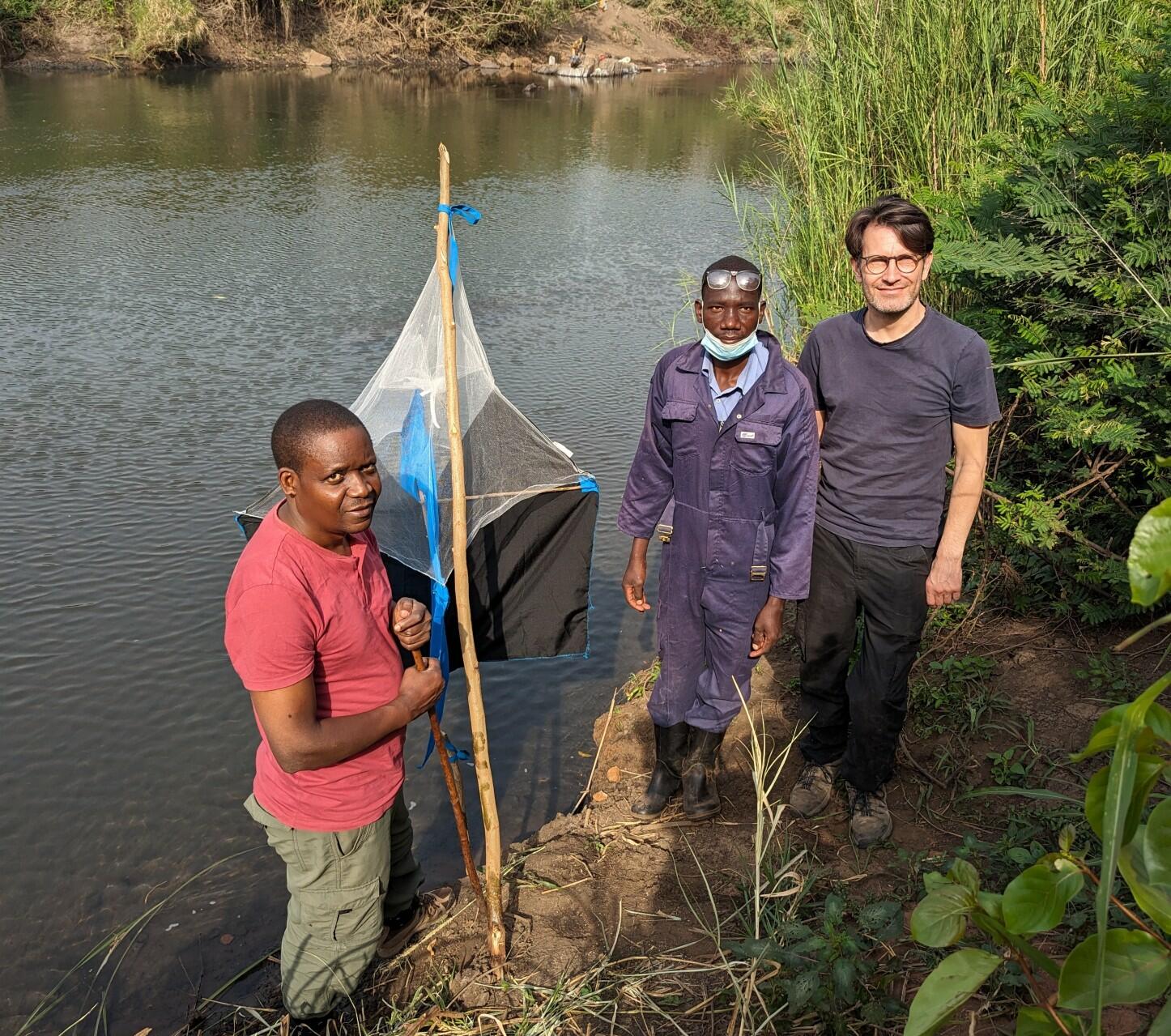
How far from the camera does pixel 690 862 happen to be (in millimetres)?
3385

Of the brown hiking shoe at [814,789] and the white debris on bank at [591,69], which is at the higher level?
the white debris on bank at [591,69]

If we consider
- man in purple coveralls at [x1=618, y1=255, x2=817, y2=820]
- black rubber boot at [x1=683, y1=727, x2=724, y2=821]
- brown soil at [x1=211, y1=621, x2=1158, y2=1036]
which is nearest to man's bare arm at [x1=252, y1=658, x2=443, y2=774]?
brown soil at [x1=211, y1=621, x2=1158, y2=1036]

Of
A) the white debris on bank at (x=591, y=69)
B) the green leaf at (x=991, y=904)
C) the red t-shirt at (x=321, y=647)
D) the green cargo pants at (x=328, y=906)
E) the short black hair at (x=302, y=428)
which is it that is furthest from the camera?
the white debris on bank at (x=591, y=69)

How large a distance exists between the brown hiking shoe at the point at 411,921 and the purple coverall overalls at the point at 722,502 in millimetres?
1042

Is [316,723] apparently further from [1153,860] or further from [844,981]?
[1153,860]

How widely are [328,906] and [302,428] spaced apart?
1.21 m

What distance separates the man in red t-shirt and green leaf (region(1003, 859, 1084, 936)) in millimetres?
1614

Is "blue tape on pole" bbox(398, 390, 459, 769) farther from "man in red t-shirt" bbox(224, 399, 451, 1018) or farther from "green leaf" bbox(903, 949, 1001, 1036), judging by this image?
"green leaf" bbox(903, 949, 1001, 1036)

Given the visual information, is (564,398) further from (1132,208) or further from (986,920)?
(986,920)

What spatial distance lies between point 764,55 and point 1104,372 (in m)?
35.8

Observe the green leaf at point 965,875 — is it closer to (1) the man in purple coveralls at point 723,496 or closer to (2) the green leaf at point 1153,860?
(2) the green leaf at point 1153,860

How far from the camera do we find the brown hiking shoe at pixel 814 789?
3.44 m

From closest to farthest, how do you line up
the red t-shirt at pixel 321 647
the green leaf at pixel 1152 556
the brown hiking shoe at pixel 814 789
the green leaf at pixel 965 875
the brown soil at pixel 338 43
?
the green leaf at pixel 1152 556 < the green leaf at pixel 965 875 < the red t-shirt at pixel 321 647 < the brown hiking shoe at pixel 814 789 < the brown soil at pixel 338 43

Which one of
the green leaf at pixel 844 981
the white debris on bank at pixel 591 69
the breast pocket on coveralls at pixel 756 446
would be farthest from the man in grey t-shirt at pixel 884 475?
the white debris on bank at pixel 591 69
